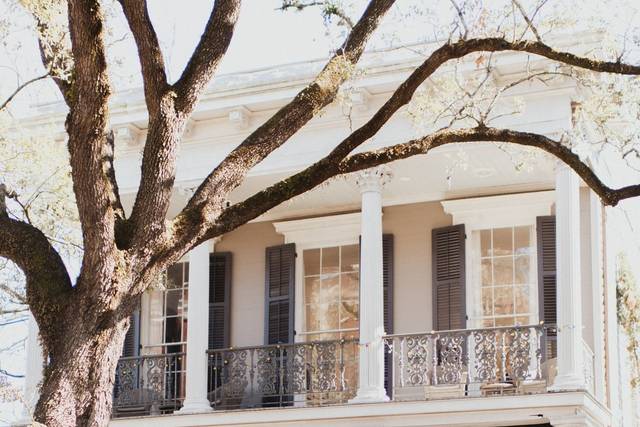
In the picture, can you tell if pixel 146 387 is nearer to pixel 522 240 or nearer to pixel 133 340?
pixel 133 340

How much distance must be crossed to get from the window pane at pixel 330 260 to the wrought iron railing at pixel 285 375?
136 cm

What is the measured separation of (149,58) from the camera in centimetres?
824

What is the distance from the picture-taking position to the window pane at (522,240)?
54.5 ft

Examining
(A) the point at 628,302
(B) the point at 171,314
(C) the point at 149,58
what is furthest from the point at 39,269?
(A) the point at 628,302

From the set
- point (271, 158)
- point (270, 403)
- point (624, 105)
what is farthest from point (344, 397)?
point (624, 105)

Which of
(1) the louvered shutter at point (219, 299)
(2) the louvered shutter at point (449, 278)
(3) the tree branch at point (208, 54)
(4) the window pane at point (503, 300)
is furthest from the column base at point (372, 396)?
(3) the tree branch at point (208, 54)

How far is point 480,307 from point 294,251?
2.86m

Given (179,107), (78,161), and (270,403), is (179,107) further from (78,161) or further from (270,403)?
(270,403)

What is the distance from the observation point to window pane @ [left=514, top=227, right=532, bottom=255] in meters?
16.6

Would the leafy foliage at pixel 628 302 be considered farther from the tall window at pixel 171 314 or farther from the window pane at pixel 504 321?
the tall window at pixel 171 314

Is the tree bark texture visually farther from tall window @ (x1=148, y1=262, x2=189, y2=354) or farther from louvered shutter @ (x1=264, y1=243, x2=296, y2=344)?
tall window @ (x1=148, y1=262, x2=189, y2=354)

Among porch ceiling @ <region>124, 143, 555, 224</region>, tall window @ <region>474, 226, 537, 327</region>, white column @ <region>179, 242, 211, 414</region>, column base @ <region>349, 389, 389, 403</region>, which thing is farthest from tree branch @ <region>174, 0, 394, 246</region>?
tall window @ <region>474, 226, 537, 327</region>

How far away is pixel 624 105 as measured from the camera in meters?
11.1

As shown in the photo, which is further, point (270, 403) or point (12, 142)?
point (270, 403)
